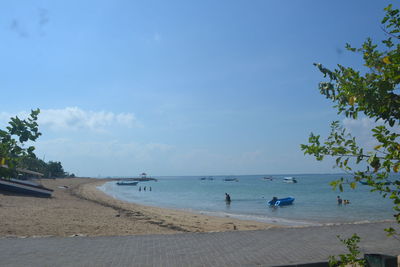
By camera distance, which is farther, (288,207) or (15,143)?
(288,207)

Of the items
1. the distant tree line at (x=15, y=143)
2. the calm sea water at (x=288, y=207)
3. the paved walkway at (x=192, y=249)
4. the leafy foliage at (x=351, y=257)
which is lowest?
the calm sea water at (x=288, y=207)

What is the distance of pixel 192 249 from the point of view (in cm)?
830

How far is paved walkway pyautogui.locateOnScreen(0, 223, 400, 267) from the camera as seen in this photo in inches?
282

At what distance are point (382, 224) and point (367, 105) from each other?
1133 cm

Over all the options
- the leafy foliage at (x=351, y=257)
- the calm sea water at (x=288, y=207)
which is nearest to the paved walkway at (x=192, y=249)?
the calm sea water at (x=288, y=207)

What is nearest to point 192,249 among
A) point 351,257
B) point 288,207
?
point 351,257

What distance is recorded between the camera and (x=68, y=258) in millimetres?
7387

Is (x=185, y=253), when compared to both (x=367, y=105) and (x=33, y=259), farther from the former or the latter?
(x=367, y=105)

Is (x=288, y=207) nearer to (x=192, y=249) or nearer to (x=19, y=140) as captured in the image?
(x=192, y=249)

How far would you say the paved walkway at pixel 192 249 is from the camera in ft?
23.5

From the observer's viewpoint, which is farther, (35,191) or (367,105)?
(35,191)

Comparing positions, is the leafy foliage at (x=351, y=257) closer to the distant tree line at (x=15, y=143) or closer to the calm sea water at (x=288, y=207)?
the distant tree line at (x=15, y=143)

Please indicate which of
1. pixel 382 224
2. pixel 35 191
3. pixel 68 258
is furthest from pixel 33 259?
pixel 35 191

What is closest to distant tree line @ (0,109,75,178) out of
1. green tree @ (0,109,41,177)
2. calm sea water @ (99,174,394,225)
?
green tree @ (0,109,41,177)
